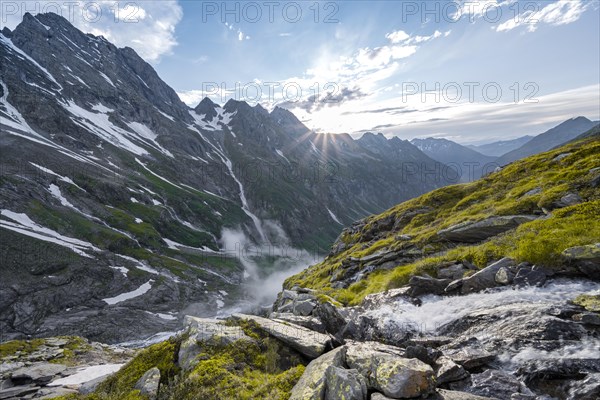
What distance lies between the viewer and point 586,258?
11.2 meters

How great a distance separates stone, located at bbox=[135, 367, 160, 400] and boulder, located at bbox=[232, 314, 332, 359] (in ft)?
12.9

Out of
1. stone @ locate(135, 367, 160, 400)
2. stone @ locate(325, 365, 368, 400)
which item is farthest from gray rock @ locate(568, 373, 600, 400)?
stone @ locate(135, 367, 160, 400)

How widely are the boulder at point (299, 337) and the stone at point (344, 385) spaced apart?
7.93 ft

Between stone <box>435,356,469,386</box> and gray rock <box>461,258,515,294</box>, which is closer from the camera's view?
stone <box>435,356,469,386</box>

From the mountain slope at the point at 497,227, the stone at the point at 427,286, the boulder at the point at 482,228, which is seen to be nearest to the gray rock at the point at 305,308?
the mountain slope at the point at 497,227

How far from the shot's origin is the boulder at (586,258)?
36.0ft

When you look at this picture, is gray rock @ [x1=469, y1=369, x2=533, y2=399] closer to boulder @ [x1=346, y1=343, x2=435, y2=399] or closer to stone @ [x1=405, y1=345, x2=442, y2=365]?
stone @ [x1=405, y1=345, x2=442, y2=365]

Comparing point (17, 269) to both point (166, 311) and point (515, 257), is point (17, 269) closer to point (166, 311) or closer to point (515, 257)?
point (166, 311)

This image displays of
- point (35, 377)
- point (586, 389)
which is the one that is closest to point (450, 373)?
point (586, 389)

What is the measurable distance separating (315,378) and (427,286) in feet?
29.7

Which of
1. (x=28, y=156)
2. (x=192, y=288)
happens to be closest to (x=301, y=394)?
(x=192, y=288)

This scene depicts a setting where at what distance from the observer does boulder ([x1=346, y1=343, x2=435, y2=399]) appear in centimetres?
695

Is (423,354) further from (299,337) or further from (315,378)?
(299,337)

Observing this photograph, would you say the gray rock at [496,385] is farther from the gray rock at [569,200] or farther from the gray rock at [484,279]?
the gray rock at [569,200]
